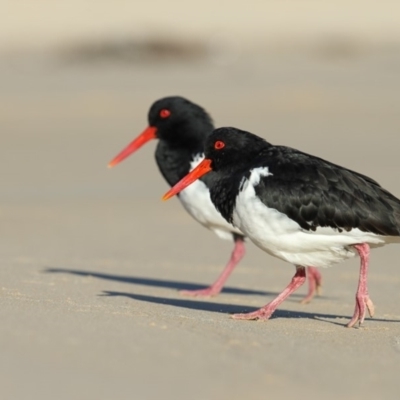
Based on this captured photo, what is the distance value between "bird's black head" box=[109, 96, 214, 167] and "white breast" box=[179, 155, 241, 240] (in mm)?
743

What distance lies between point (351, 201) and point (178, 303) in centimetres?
199

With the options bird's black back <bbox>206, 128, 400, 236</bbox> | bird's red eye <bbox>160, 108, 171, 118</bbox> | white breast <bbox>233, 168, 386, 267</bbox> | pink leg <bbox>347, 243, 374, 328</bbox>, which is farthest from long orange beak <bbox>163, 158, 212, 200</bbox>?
bird's red eye <bbox>160, 108, 171, 118</bbox>

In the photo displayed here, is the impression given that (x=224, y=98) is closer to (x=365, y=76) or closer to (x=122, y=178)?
(x=365, y=76)

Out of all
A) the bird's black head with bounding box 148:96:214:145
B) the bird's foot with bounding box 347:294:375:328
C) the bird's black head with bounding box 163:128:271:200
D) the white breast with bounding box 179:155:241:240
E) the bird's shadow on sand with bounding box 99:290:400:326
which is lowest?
the bird's shadow on sand with bounding box 99:290:400:326

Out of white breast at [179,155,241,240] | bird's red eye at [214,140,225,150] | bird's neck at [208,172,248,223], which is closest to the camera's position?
bird's neck at [208,172,248,223]

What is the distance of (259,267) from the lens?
1084cm

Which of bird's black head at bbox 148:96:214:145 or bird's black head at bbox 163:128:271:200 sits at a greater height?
bird's black head at bbox 148:96:214:145

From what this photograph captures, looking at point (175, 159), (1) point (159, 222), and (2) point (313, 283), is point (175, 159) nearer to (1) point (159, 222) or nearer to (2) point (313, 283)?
(2) point (313, 283)

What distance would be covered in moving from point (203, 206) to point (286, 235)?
2622 millimetres

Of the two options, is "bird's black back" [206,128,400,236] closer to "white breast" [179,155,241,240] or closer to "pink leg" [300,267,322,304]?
"white breast" [179,155,241,240]

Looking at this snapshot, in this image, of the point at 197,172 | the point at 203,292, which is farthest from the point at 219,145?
the point at 203,292

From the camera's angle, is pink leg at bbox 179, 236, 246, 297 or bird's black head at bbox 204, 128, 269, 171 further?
pink leg at bbox 179, 236, 246, 297

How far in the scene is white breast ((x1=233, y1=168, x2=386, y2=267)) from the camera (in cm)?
656

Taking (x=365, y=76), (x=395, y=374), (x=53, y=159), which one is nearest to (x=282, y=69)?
(x=365, y=76)
